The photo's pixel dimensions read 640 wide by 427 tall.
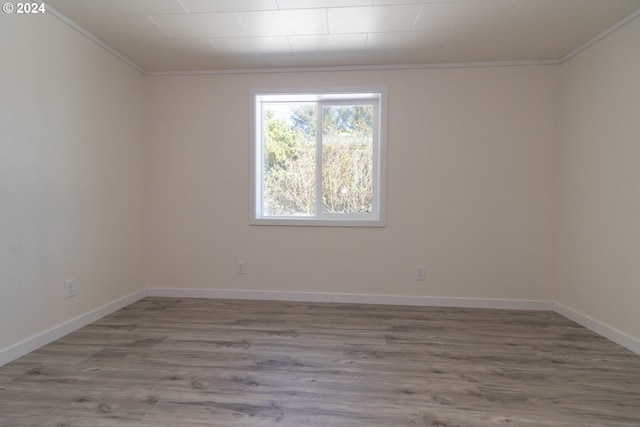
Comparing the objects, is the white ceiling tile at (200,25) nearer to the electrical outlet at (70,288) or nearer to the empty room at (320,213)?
the empty room at (320,213)

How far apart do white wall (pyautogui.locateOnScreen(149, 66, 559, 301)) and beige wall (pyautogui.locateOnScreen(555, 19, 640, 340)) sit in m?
0.18

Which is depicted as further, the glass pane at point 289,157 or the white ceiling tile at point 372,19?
the glass pane at point 289,157

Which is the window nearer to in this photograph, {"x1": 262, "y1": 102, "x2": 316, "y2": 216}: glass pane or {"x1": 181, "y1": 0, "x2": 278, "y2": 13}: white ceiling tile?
{"x1": 262, "y1": 102, "x2": 316, "y2": 216}: glass pane

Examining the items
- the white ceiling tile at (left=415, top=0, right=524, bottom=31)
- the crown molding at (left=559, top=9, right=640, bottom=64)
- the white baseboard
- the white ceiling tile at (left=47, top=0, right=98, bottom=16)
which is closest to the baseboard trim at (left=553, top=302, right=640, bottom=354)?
the white baseboard

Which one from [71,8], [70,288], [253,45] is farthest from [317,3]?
[70,288]

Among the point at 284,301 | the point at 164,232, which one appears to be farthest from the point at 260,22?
the point at 284,301

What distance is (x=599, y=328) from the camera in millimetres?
2451

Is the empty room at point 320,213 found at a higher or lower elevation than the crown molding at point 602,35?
lower

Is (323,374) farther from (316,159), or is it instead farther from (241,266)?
(316,159)

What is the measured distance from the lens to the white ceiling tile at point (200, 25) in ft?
7.46

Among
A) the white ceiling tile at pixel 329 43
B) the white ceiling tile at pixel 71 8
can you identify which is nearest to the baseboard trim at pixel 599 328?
the white ceiling tile at pixel 329 43

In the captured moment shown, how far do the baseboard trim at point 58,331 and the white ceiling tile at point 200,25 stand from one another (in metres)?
2.40

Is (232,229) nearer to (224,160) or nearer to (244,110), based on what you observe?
(224,160)

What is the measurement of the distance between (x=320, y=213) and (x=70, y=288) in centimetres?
222
